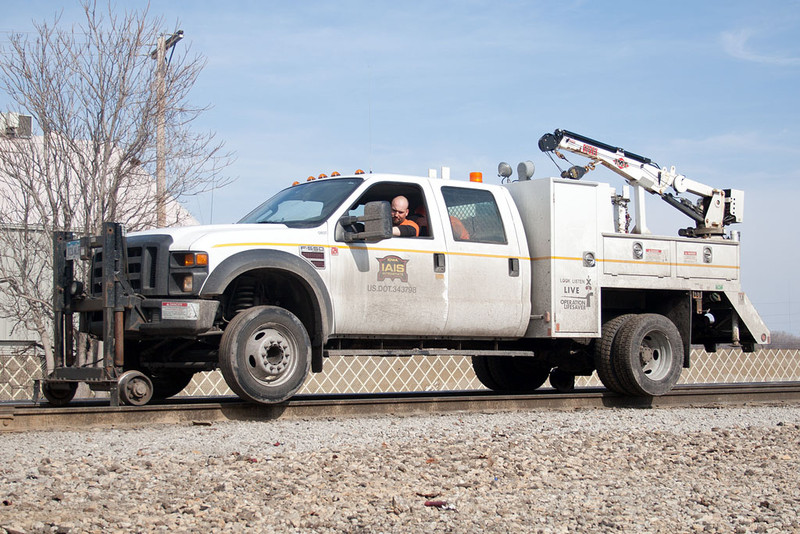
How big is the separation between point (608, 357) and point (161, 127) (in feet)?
32.5

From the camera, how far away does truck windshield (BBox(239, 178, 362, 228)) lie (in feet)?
29.7

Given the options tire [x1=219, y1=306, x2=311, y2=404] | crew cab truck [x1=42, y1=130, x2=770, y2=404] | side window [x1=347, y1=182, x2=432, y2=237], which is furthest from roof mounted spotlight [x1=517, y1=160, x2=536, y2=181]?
tire [x1=219, y1=306, x2=311, y2=404]

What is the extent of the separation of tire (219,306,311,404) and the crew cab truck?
0.01 metres

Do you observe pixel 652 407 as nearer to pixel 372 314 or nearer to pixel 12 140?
pixel 372 314

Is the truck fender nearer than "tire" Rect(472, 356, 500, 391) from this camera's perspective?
Yes

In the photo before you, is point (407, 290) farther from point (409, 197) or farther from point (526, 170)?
point (526, 170)

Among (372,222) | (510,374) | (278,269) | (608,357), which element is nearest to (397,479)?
(278,269)

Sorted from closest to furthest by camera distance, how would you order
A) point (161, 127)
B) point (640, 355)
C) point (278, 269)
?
point (278, 269) < point (640, 355) < point (161, 127)

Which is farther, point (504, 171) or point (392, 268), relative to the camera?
point (504, 171)

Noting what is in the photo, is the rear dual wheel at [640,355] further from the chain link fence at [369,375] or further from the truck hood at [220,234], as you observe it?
the chain link fence at [369,375]

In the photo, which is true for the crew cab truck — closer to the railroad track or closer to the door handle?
the door handle

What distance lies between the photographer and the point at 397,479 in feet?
17.9

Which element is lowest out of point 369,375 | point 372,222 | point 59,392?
point 369,375

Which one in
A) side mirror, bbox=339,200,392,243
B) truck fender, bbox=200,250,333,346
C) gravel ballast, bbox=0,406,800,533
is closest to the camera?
gravel ballast, bbox=0,406,800,533
